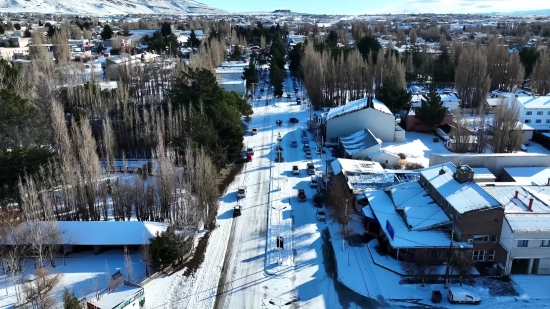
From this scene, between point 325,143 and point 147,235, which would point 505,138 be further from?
point 147,235

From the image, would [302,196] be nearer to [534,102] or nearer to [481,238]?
[481,238]

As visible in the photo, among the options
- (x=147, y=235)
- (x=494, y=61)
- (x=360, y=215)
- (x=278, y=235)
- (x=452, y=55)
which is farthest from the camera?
(x=452, y=55)

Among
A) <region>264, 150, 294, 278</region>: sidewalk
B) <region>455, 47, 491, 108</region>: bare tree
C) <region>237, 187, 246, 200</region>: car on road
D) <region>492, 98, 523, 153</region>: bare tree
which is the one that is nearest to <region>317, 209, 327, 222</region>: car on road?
<region>264, 150, 294, 278</region>: sidewalk

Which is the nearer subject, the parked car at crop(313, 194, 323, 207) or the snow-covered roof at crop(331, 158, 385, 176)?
the parked car at crop(313, 194, 323, 207)

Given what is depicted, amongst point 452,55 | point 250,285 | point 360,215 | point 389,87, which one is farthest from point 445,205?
point 452,55

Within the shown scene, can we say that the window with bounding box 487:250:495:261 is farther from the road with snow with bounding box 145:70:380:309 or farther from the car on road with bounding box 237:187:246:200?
the car on road with bounding box 237:187:246:200

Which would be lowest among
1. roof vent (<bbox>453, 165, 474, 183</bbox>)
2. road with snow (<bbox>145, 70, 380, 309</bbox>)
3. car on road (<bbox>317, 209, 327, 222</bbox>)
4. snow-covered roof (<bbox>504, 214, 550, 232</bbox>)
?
road with snow (<bbox>145, 70, 380, 309</bbox>)
